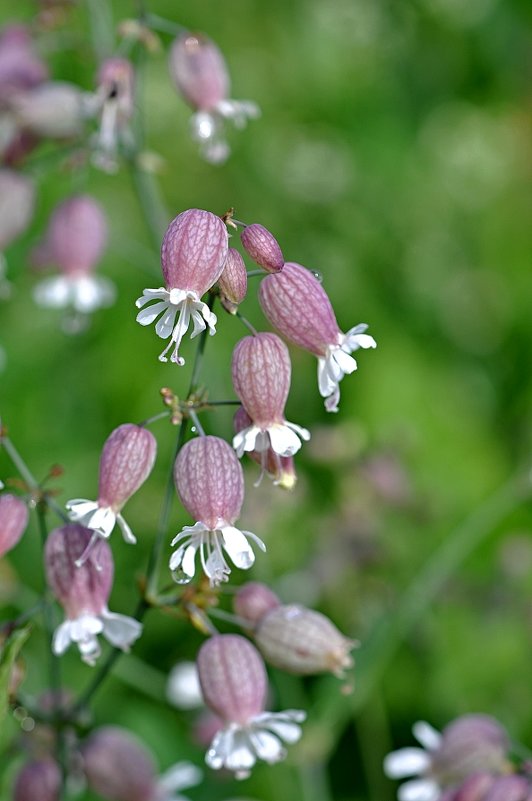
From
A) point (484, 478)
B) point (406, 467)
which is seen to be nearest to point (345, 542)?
point (406, 467)

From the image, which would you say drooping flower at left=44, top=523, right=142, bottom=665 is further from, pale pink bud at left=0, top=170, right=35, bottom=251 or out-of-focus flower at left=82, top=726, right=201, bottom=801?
pale pink bud at left=0, top=170, right=35, bottom=251

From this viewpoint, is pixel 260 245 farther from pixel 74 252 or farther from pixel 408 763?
pixel 74 252

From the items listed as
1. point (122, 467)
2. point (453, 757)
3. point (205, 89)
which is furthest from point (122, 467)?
point (205, 89)

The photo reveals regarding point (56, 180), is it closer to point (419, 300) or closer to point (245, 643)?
point (419, 300)

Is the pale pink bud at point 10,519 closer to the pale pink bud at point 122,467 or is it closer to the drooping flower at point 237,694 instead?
the pale pink bud at point 122,467

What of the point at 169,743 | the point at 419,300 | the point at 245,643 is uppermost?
the point at 419,300
